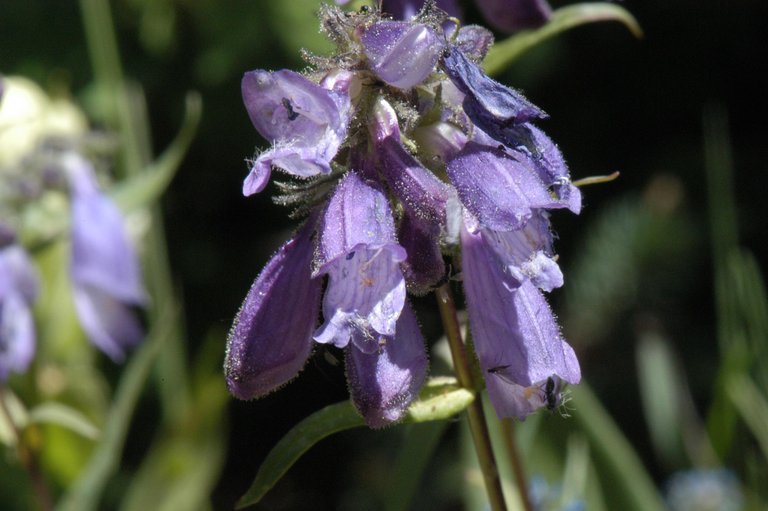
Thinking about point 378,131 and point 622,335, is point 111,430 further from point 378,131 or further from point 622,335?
point 622,335

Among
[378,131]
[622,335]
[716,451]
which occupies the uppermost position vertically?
[378,131]

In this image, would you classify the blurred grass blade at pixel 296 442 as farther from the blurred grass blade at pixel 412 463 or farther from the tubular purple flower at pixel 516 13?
the tubular purple flower at pixel 516 13

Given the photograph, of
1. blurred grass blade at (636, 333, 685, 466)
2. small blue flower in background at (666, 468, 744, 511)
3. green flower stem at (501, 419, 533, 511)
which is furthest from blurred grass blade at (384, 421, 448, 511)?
blurred grass blade at (636, 333, 685, 466)

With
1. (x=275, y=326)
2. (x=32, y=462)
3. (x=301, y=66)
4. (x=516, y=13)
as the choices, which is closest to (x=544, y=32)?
(x=516, y=13)

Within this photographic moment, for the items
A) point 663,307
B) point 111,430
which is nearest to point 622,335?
point 663,307

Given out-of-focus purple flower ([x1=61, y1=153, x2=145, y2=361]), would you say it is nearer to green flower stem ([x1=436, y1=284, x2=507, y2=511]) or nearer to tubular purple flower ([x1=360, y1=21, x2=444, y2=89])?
green flower stem ([x1=436, y1=284, x2=507, y2=511])

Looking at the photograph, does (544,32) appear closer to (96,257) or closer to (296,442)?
(296,442)
